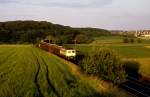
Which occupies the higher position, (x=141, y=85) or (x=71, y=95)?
(x=71, y=95)

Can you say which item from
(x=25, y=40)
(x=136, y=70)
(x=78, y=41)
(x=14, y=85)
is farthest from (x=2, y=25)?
(x=14, y=85)

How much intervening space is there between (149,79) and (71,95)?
28.0 metres

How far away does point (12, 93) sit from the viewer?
68.2 ft

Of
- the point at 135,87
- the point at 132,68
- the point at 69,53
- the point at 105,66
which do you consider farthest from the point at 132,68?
the point at 105,66

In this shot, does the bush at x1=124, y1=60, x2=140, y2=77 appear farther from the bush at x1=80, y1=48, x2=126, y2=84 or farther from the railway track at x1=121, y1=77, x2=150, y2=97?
the bush at x1=80, y1=48, x2=126, y2=84

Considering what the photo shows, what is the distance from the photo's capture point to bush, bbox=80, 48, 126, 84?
3684 centimetres

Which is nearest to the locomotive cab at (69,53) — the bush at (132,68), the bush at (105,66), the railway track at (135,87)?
the bush at (132,68)

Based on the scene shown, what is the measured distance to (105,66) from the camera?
38.2 m

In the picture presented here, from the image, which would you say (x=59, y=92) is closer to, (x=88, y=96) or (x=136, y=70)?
(x=88, y=96)

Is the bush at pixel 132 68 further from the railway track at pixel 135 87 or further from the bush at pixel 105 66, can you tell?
the bush at pixel 105 66

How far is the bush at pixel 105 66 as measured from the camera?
121 feet

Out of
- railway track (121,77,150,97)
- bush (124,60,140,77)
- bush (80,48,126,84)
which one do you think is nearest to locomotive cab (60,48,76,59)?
bush (124,60,140,77)

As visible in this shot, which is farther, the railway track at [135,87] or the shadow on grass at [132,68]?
the shadow on grass at [132,68]

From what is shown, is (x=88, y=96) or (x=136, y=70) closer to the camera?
(x=88, y=96)
